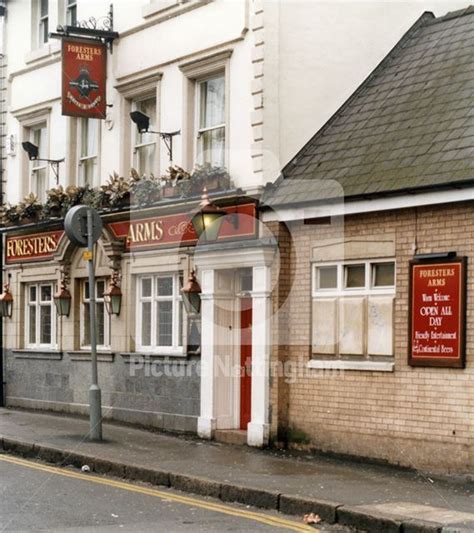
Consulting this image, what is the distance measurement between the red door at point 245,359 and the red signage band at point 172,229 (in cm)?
124

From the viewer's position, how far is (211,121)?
65.8ft

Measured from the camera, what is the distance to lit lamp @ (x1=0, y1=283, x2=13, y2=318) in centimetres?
2533

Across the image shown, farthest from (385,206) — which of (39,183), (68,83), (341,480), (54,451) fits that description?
(39,183)

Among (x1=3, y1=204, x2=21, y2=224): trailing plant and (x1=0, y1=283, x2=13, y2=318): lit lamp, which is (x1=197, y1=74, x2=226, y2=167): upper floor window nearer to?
(x1=3, y1=204, x2=21, y2=224): trailing plant

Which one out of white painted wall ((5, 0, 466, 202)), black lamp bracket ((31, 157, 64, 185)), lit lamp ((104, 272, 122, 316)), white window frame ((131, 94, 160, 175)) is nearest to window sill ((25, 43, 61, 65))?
black lamp bracket ((31, 157, 64, 185))

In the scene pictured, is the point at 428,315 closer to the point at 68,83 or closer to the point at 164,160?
the point at 164,160

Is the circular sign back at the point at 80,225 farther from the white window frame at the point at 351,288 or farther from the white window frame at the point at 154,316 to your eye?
the white window frame at the point at 351,288

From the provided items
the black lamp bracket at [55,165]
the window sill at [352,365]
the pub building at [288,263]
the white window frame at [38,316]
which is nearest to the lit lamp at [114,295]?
the pub building at [288,263]

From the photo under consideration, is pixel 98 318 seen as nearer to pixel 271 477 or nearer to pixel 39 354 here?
pixel 39 354

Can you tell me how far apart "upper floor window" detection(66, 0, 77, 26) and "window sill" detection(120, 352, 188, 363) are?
23.2 feet

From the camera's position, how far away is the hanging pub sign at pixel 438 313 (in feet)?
49.7

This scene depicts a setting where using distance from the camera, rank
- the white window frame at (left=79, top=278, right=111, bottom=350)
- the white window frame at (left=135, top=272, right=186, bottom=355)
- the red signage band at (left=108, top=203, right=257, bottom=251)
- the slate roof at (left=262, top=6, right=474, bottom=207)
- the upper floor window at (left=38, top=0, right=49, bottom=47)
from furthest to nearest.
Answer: the upper floor window at (left=38, top=0, right=49, bottom=47) → the white window frame at (left=79, top=278, right=111, bottom=350) → the white window frame at (left=135, top=272, right=186, bottom=355) → the red signage band at (left=108, top=203, right=257, bottom=251) → the slate roof at (left=262, top=6, right=474, bottom=207)

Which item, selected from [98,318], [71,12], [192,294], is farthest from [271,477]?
[71,12]

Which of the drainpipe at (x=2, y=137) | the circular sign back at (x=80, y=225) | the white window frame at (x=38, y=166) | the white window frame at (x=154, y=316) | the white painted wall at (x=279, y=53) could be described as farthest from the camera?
the drainpipe at (x=2, y=137)
